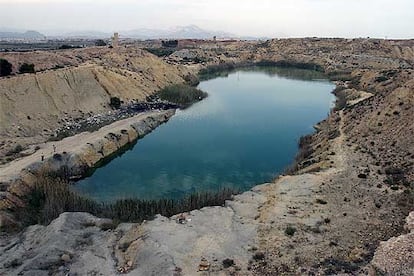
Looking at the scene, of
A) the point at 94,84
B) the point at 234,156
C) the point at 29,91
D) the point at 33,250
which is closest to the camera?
the point at 33,250

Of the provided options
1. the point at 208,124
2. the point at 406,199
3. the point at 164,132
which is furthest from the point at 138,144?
the point at 406,199

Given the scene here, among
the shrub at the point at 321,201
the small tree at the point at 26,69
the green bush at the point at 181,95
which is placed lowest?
the green bush at the point at 181,95

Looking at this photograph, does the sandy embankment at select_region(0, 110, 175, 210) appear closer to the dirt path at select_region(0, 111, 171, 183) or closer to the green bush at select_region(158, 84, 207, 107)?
the dirt path at select_region(0, 111, 171, 183)

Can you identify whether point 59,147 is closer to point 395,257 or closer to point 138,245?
point 138,245

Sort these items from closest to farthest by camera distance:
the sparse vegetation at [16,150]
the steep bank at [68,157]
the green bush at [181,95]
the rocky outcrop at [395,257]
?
the rocky outcrop at [395,257], the steep bank at [68,157], the sparse vegetation at [16,150], the green bush at [181,95]

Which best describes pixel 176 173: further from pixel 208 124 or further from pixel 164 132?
pixel 208 124

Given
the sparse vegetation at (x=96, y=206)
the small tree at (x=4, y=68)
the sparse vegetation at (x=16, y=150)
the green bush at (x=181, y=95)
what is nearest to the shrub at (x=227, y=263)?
the sparse vegetation at (x=96, y=206)

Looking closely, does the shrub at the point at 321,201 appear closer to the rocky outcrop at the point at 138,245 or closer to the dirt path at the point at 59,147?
the rocky outcrop at the point at 138,245
